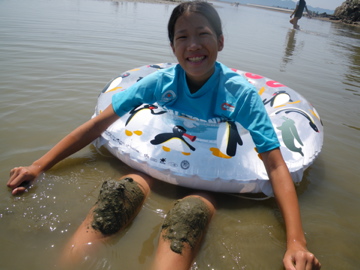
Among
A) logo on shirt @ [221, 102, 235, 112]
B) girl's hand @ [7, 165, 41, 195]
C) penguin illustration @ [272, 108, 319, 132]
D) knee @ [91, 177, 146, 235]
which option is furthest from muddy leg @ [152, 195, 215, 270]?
penguin illustration @ [272, 108, 319, 132]

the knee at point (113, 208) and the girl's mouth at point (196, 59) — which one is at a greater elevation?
the girl's mouth at point (196, 59)

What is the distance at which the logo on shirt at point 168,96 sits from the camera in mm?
1954

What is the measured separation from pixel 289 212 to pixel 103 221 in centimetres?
100

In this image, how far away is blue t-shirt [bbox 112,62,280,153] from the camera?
1.64 metres

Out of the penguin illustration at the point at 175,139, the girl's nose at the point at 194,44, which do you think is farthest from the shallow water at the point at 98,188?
the girl's nose at the point at 194,44

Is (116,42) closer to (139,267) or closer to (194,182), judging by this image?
(194,182)

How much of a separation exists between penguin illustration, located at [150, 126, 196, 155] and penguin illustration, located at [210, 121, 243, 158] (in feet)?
0.59

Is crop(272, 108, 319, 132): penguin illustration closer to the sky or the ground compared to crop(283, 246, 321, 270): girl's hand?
closer to the sky

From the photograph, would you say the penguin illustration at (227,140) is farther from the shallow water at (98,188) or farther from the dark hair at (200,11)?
the dark hair at (200,11)

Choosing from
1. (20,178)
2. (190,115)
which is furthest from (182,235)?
(20,178)

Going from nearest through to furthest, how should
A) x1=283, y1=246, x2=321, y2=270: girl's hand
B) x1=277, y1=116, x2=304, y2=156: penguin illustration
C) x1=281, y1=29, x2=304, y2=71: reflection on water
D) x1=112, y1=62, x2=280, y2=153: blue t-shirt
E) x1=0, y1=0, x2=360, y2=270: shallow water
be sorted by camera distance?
x1=283, y1=246, x2=321, y2=270: girl's hand < x1=0, y1=0, x2=360, y2=270: shallow water < x1=112, y1=62, x2=280, y2=153: blue t-shirt < x1=277, y1=116, x2=304, y2=156: penguin illustration < x1=281, y1=29, x2=304, y2=71: reflection on water

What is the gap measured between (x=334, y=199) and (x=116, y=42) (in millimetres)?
5733

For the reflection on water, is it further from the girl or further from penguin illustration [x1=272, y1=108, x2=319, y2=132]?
the girl

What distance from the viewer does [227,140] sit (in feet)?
6.53
